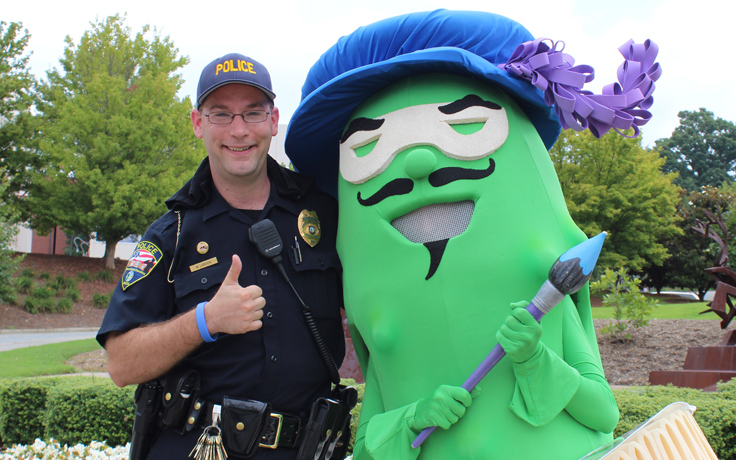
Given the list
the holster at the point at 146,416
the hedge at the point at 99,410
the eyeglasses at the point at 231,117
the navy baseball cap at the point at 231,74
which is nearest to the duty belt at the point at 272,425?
the holster at the point at 146,416

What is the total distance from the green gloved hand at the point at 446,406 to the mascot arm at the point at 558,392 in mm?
181

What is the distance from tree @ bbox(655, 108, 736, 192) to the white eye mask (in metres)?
59.2

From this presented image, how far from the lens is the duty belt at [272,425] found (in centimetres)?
252

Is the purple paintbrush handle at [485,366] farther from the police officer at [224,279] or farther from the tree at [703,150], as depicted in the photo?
the tree at [703,150]

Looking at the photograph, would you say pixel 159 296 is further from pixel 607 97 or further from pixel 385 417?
pixel 607 97

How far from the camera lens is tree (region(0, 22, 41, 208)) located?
2098cm

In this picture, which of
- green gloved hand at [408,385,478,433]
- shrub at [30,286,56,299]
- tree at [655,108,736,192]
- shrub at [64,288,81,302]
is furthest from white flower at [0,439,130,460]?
tree at [655,108,736,192]

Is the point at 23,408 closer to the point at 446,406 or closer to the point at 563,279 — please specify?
the point at 446,406

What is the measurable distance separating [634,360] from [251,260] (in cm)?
873

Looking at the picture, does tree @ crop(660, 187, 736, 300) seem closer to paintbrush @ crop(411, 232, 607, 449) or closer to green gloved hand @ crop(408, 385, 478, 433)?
paintbrush @ crop(411, 232, 607, 449)

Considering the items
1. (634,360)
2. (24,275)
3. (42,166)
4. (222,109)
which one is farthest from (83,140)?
(222,109)

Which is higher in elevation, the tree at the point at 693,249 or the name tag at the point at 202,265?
the tree at the point at 693,249

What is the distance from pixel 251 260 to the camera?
2693 mm

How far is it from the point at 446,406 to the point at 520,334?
366mm
